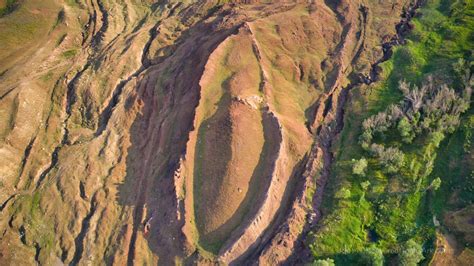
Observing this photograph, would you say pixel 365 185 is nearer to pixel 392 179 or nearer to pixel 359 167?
pixel 359 167

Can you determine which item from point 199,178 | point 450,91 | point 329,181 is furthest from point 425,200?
point 199,178

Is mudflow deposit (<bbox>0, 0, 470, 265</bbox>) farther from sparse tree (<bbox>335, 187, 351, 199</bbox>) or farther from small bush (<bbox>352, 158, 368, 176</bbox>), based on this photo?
small bush (<bbox>352, 158, 368, 176</bbox>)

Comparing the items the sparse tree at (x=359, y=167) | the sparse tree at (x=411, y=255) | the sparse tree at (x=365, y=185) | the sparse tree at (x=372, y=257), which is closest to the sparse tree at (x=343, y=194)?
the sparse tree at (x=365, y=185)

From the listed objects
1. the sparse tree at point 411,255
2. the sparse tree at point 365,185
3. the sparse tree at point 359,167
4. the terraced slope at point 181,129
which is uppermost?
the terraced slope at point 181,129

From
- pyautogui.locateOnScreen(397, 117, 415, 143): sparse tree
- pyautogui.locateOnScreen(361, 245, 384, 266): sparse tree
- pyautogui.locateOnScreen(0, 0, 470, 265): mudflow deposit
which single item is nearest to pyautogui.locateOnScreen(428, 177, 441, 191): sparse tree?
pyautogui.locateOnScreen(397, 117, 415, 143): sparse tree

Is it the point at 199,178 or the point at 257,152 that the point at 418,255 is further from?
the point at 199,178

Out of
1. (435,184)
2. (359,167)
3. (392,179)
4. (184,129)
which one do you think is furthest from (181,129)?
(435,184)

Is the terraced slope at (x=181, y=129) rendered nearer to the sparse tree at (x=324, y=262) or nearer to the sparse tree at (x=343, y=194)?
the sparse tree at (x=343, y=194)
